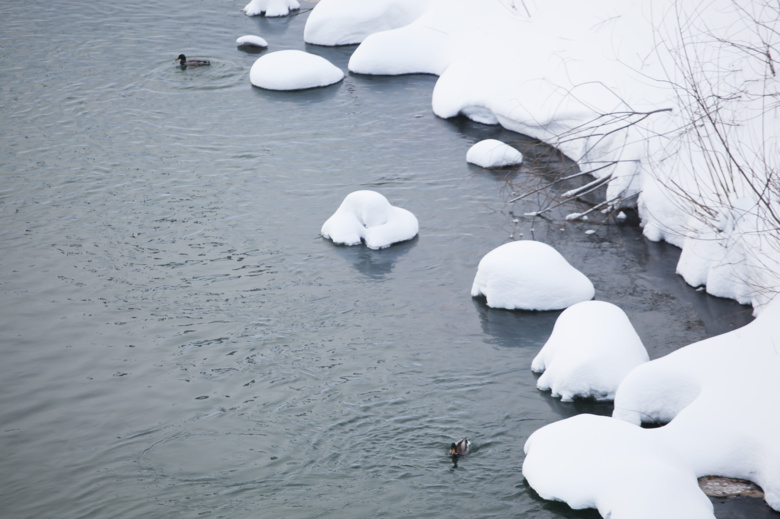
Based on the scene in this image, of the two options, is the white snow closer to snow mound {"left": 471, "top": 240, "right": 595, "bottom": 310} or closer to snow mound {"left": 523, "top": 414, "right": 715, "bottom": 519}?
snow mound {"left": 471, "top": 240, "right": 595, "bottom": 310}

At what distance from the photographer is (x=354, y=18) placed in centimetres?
2458

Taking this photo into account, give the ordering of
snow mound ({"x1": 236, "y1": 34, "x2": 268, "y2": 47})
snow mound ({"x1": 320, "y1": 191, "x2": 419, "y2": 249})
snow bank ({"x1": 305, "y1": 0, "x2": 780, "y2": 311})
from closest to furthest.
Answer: snow bank ({"x1": 305, "y1": 0, "x2": 780, "y2": 311}) < snow mound ({"x1": 320, "y1": 191, "x2": 419, "y2": 249}) < snow mound ({"x1": 236, "y1": 34, "x2": 268, "y2": 47})

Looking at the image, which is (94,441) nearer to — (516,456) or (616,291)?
(516,456)

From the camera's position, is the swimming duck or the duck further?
the swimming duck

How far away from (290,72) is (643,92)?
29.2 feet

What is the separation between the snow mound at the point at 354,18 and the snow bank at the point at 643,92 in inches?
1.6

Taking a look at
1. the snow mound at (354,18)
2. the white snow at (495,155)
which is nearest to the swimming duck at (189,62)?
the snow mound at (354,18)

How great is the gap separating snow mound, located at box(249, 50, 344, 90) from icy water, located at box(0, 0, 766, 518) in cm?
40

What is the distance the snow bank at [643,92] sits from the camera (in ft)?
40.4

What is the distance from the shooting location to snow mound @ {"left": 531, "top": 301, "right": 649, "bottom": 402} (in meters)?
9.95

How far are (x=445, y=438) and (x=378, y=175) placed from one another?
26.8 ft

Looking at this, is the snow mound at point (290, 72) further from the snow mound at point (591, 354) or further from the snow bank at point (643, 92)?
the snow mound at point (591, 354)

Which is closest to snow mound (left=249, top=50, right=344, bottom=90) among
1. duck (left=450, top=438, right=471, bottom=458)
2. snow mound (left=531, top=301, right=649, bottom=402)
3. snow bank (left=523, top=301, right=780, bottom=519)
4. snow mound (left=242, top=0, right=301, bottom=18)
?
snow mound (left=242, top=0, right=301, bottom=18)

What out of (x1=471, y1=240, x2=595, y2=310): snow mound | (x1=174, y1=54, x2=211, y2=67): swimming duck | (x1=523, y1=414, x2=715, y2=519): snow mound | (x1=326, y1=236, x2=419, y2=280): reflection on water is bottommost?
(x1=326, y1=236, x2=419, y2=280): reflection on water
